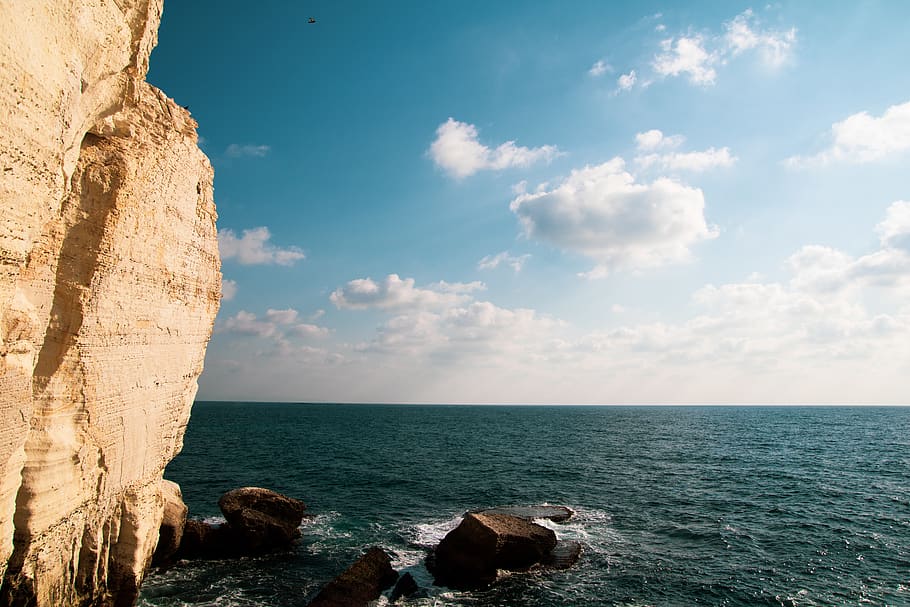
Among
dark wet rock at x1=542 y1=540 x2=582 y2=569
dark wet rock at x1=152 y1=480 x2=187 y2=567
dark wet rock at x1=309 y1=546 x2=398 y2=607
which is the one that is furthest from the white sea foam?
dark wet rock at x1=152 y1=480 x2=187 y2=567

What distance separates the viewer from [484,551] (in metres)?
19.2

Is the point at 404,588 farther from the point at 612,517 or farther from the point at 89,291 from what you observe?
the point at 89,291

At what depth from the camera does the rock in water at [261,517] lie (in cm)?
2206

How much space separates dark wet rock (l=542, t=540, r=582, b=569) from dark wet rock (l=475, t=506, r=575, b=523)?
3720 millimetres

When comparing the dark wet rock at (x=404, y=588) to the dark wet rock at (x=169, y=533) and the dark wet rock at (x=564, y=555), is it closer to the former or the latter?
the dark wet rock at (x=564, y=555)

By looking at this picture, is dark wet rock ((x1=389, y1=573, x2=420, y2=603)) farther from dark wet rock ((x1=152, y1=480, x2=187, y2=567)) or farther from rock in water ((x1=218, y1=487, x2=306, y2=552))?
dark wet rock ((x1=152, y1=480, x2=187, y2=567))

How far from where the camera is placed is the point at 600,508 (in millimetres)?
29250

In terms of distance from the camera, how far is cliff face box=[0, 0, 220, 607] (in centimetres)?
897

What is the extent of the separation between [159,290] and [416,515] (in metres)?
20.4

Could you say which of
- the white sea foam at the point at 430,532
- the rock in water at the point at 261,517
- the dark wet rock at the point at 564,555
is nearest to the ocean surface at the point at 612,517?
the white sea foam at the point at 430,532

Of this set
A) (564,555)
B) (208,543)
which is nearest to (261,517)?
(208,543)

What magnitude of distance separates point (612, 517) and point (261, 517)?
65.6 feet

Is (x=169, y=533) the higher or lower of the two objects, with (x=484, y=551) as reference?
higher

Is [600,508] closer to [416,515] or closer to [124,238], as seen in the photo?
[416,515]
